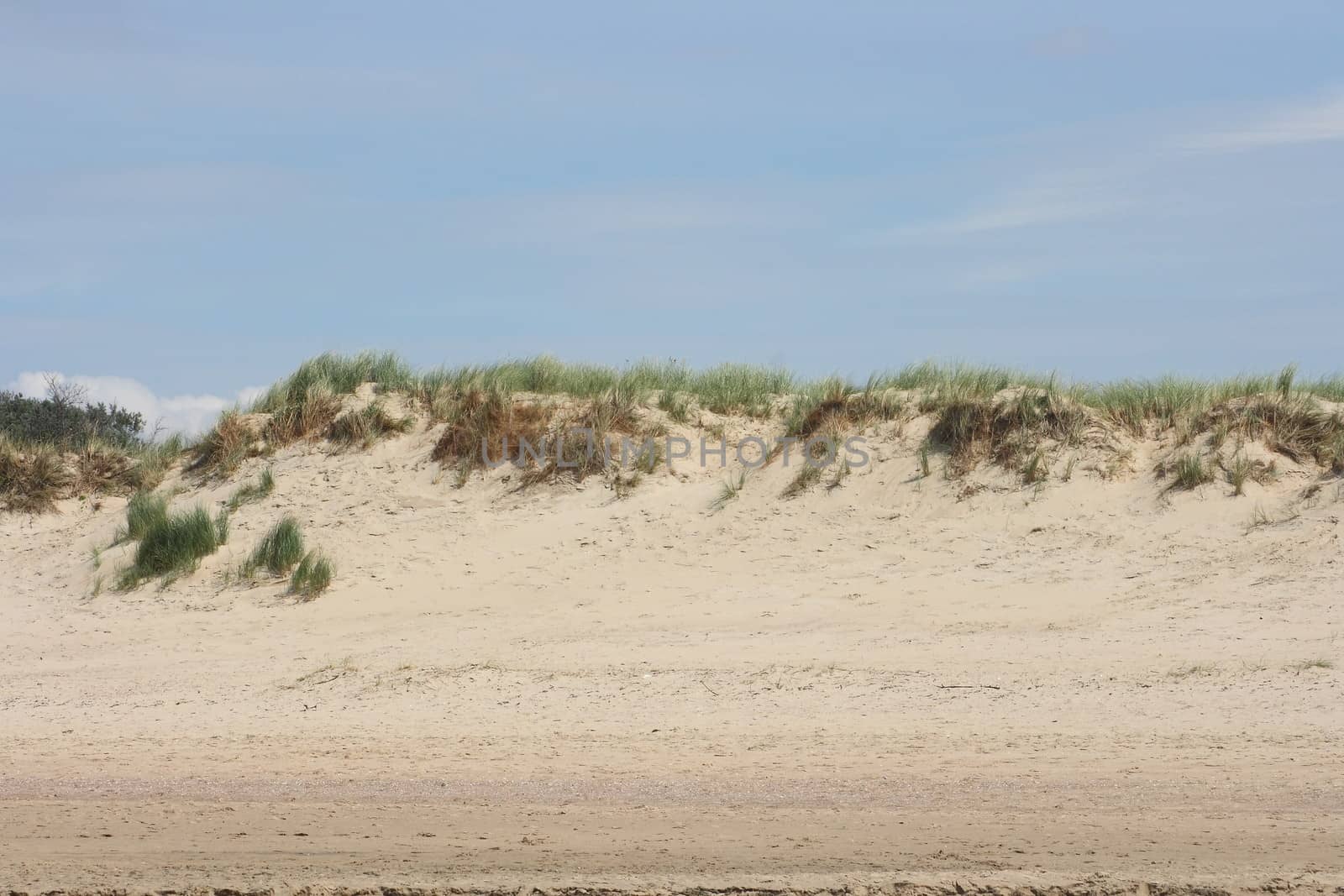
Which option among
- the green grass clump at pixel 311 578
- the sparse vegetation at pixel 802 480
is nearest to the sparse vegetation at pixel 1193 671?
the sparse vegetation at pixel 802 480

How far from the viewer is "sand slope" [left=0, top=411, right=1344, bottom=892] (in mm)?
5895

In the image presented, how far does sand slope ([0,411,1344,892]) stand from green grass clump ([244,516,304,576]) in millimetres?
287

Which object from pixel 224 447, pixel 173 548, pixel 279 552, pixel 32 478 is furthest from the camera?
pixel 32 478

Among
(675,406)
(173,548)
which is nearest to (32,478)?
(173,548)

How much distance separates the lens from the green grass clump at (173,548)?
1256 centimetres

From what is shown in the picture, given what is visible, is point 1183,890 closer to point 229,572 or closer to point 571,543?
point 571,543

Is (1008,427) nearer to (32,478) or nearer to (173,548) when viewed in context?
(173,548)

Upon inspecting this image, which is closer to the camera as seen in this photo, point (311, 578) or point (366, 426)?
point (311, 578)

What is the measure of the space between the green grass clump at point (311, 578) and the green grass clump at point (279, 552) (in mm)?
176

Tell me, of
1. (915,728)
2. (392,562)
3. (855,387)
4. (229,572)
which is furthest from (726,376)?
(915,728)

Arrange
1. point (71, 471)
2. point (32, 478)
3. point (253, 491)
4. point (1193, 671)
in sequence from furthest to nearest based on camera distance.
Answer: point (71, 471), point (32, 478), point (253, 491), point (1193, 671)

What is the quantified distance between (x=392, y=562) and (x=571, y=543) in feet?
5.45

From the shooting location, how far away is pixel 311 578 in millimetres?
11969

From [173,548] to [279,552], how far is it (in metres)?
1.11
